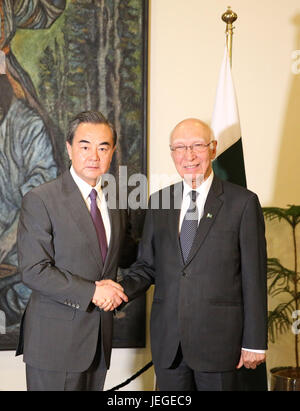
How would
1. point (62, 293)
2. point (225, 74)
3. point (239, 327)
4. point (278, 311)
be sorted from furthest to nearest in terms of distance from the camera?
point (278, 311)
point (225, 74)
point (239, 327)
point (62, 293)

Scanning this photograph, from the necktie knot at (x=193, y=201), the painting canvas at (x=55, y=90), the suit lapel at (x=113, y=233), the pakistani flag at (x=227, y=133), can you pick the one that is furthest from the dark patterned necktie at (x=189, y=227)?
the painting canvas at (x=55, y=90)

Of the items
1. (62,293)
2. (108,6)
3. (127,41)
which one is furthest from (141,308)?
(108,6)

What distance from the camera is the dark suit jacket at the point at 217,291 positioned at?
104 inches

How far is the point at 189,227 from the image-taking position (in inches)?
109

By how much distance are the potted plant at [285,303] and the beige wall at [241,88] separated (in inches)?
6.9

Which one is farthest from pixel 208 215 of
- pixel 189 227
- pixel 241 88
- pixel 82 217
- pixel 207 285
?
pixel 241 88

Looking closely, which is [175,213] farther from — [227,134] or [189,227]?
[227,134]

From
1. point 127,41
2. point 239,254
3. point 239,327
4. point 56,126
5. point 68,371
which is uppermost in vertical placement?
point 127,41

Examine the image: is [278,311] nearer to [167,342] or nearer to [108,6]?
[167,342]

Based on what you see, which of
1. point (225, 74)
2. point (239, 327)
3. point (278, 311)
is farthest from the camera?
point (278, 311)

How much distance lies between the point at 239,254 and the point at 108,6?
2.14 m

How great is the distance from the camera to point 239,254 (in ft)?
8.89

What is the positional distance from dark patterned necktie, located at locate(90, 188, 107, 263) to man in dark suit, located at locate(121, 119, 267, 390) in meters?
0.28

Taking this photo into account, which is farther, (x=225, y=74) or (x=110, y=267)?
(x=225, y=74)
